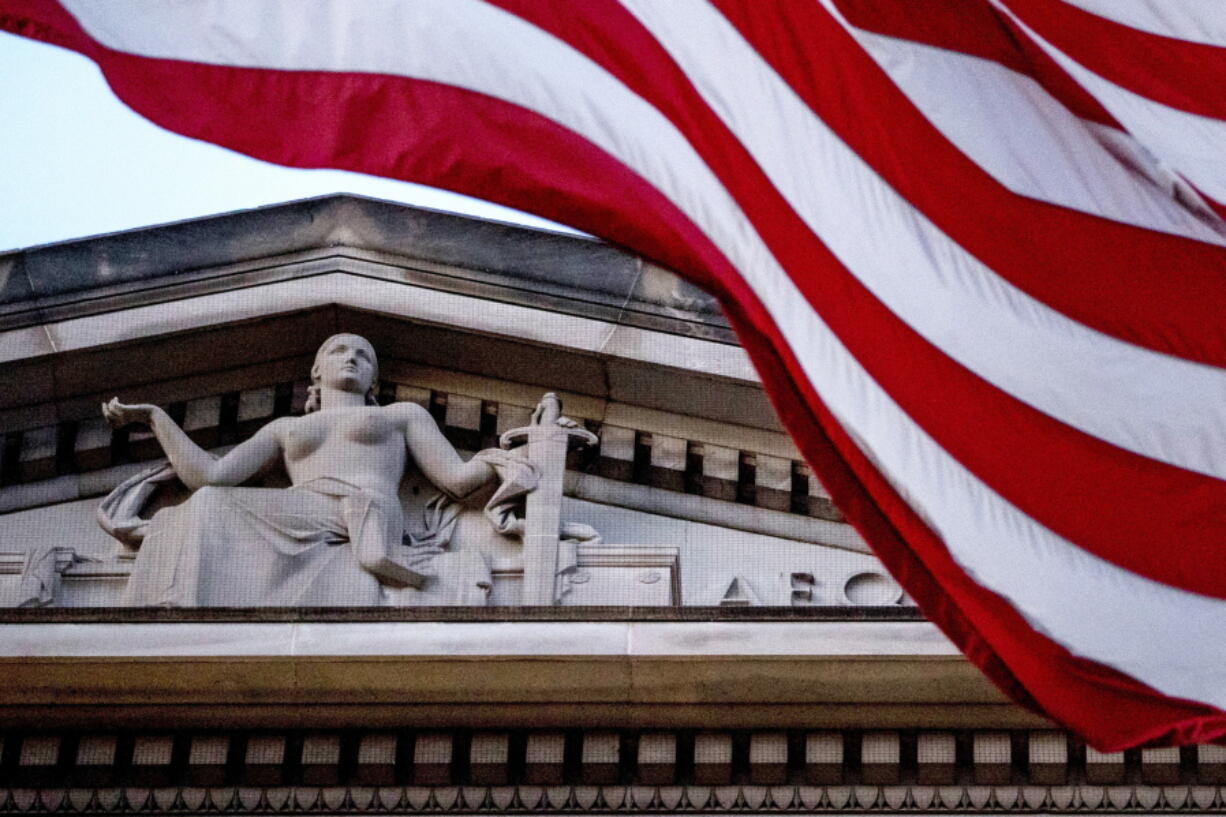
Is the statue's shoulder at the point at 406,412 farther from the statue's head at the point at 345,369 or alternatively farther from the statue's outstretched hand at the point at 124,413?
the statue's outstretched hand at the point at 124,413

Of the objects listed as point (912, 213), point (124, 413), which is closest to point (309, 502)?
point (124, 413)

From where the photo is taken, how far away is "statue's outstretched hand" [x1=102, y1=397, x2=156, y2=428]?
54.6 ft

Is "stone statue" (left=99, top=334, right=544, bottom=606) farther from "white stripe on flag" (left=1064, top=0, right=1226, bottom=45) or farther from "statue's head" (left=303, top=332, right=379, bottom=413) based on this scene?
"white stripe on flag" (left=1064, top=0, right=1226, bottom=45)

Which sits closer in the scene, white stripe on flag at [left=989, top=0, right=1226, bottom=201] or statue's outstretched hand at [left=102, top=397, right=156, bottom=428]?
white stripe on flag at [left=989, top=0, right=1226, bottom=201]

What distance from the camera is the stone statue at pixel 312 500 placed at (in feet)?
52.1

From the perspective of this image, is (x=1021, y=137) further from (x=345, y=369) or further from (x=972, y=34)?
(x=345, y=369)

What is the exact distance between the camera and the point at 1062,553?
1152 centimetres

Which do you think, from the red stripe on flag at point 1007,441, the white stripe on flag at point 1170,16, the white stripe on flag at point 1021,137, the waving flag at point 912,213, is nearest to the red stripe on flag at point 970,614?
the waving flag at point 912,213

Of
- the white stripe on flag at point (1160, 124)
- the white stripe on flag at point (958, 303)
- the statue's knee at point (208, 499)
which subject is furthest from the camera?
the statue's knee at point (208, 499)

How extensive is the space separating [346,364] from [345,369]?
34 mm

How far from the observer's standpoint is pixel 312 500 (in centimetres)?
1633

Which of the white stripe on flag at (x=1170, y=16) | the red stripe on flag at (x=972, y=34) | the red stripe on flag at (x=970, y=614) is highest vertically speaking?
the white stripe on flag at (x=1170, y=16)

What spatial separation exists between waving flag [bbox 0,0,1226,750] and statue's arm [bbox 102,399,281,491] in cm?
508

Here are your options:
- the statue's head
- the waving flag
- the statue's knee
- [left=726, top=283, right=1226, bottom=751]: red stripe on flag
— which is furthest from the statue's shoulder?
[left=726, top=283, right=1226, bottom=751]: red stripe on flag
